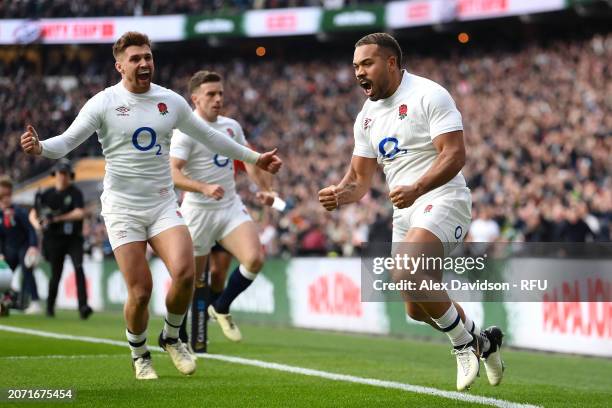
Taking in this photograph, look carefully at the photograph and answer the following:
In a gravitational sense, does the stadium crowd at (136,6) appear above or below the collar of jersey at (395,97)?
above

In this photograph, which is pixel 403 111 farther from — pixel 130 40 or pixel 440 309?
pixel 130 40

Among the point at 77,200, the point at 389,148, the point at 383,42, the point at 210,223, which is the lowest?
the point at 210,223

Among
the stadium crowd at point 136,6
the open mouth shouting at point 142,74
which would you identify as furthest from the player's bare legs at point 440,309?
the stadium crowd at point 136,6

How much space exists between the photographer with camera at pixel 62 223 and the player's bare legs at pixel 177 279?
808 centimetres

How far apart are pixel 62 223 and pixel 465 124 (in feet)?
48.5

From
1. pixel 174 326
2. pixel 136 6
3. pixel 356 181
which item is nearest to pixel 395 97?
pixel 356 181

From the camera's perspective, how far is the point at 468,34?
38.0 meters

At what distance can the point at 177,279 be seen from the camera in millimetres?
8602

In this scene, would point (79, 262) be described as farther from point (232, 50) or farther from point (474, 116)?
point (232, 50)

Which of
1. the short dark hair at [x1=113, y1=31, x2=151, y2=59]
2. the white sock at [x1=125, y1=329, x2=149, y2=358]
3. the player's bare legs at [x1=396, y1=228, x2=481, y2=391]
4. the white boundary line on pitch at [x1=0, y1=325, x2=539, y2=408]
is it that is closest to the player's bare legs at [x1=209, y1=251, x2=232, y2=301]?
the white boundary line on pitch at [x1=0, y1=325, x2=539, y2=408]

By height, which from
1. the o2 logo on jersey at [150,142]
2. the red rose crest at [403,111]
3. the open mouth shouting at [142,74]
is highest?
the open mouth shouting at [142,74]

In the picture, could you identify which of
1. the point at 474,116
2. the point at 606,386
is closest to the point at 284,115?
the point at 474,116

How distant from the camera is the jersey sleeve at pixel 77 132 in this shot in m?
7.96

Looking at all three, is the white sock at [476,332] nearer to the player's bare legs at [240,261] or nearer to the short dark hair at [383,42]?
the short dark hair at [383,42]
